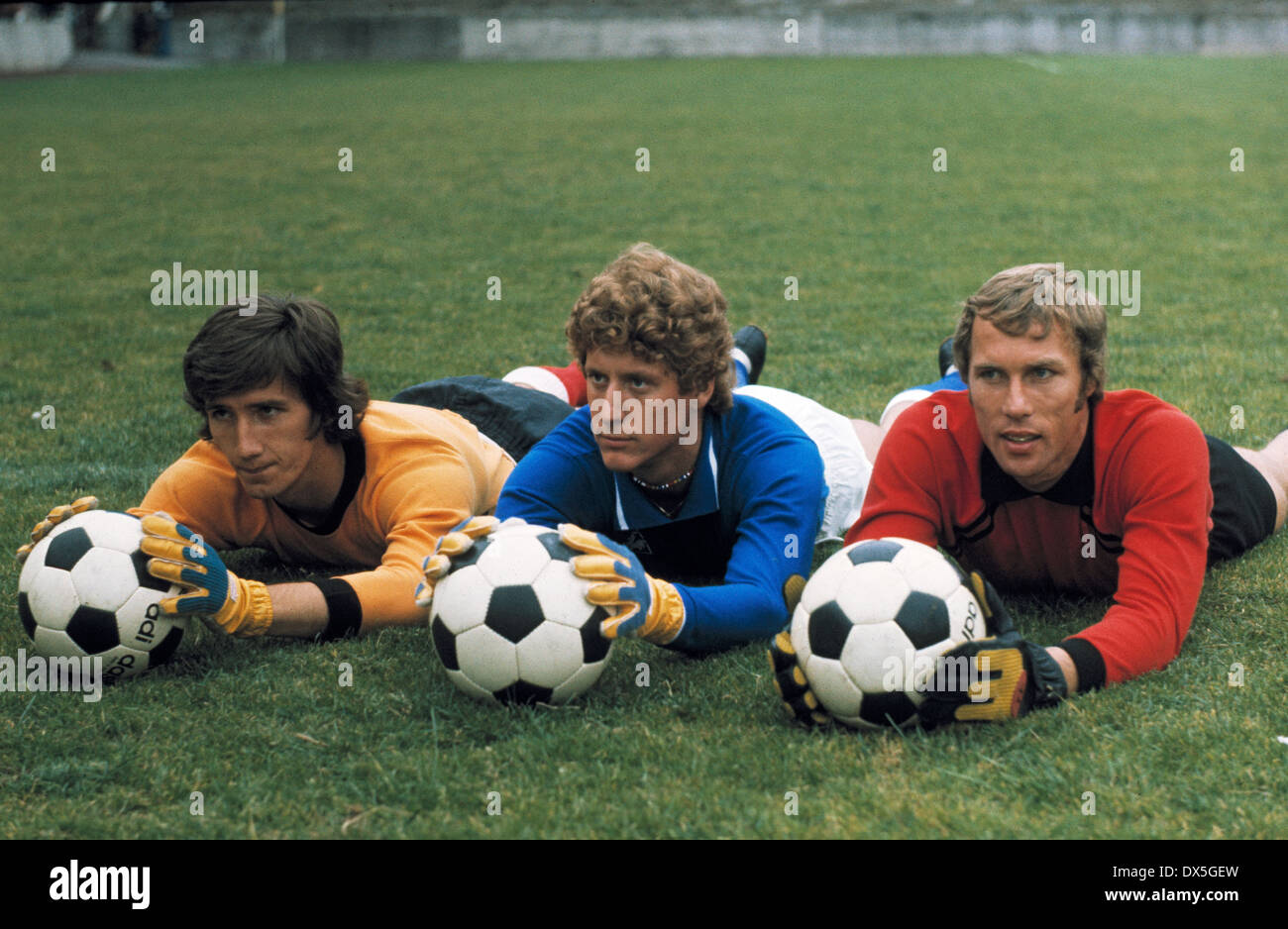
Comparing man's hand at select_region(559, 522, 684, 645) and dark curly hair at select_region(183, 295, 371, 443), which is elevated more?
dark curly hair at select_region(183, 295, 371, 443)

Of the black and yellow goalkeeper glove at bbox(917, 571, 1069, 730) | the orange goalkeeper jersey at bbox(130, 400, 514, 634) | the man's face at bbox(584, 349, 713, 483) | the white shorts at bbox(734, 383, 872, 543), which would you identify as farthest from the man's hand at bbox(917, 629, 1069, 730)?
the white shorts at bbox(734, 383, 872, 543)

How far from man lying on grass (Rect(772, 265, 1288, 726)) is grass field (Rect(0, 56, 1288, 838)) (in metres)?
0.13

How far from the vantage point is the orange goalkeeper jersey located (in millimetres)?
4465

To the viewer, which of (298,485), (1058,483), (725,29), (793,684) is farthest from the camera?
(725,29)

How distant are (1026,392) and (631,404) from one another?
1199mm

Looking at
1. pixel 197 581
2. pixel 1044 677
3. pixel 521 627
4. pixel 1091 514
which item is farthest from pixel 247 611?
pixel 1091 514

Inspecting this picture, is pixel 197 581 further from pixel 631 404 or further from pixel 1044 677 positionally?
pixel 1044 677

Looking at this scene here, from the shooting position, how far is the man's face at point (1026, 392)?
389cm

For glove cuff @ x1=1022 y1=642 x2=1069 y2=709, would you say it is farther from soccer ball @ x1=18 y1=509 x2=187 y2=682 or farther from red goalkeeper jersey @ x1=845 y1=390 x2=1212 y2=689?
soccer ball @ x1=18 y1=509 x2=187 y2=682

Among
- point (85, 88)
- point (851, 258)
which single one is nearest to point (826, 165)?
point (851, 258)

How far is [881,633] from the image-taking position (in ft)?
11.5

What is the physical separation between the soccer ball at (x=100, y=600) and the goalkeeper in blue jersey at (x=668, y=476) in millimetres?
879

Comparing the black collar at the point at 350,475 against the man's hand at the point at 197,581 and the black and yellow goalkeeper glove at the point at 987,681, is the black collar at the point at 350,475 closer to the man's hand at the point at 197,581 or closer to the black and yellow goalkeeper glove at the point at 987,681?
the man's hand at the point at 197,581

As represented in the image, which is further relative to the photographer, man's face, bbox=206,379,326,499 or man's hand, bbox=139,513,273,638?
man's face, bbox=206,379,326,499
